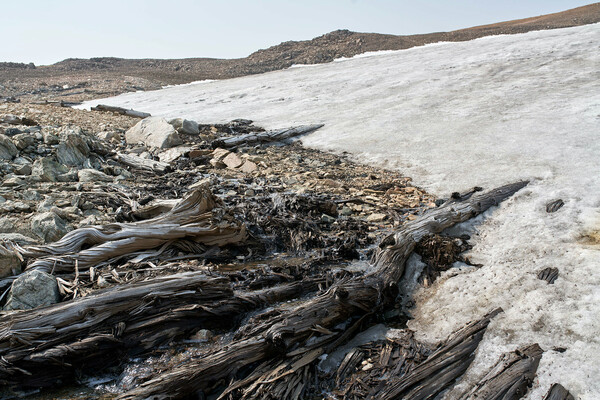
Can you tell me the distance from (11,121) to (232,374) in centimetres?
980

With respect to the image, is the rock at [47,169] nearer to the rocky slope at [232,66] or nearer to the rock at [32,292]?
the rock at [32,292]

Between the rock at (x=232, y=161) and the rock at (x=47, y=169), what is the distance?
335cm

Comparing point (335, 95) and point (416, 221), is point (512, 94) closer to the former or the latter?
point (335, 95)

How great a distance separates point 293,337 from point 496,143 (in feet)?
22.9

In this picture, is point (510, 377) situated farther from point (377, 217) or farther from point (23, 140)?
point (23, 140)

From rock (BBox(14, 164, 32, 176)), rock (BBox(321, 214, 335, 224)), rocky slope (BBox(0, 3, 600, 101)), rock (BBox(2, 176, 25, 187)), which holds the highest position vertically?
rocky slope (BBox(0, 3, 600, 101))

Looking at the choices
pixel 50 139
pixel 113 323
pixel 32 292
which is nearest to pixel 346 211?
pixel 113 323

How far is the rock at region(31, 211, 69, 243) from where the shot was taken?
456 cm

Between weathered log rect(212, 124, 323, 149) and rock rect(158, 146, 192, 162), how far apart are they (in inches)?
31.5

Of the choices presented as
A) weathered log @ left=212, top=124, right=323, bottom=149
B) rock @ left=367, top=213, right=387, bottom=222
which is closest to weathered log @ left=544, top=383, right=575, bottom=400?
rock @ left=367, top=213, right=387, bottom=222

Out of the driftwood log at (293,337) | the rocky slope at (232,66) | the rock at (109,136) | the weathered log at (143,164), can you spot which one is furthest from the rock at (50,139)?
the rocky slope at (232,66)

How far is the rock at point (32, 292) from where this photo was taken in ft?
11.5

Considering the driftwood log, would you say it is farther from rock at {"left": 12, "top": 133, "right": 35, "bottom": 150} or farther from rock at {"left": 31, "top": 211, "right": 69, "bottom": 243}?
rock at {"left": 12, "top": 133, "right": 35, "bottom": 150}

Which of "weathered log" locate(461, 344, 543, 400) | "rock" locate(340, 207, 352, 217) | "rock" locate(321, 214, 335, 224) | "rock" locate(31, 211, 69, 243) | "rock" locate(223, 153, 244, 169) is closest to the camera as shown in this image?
"weathered log" locate(461, 344, 543, 400)
